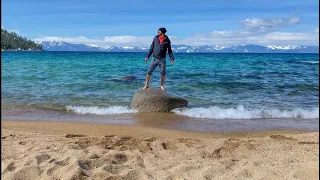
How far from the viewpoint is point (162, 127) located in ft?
27.1

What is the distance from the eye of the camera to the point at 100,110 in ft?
33.9

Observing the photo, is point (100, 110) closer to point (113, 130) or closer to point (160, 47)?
point (160, 47)

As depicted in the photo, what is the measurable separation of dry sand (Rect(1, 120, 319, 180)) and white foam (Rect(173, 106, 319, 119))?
200 cm

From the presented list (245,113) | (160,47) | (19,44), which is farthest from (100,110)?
(19,44)

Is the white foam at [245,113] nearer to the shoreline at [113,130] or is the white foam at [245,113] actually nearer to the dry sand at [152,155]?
the shoreline at [113,130]

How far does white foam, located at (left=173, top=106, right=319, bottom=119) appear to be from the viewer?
9.68 m

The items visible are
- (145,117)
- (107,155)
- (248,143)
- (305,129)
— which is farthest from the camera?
(145,117)

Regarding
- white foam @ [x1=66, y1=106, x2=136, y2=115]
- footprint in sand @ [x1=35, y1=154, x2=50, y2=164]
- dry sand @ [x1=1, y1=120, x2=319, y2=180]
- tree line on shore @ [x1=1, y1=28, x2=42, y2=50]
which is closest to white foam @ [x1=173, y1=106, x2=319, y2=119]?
white foam @ [x1=66, y1=106, x2=136, y2=115]

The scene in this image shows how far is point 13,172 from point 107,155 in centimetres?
125

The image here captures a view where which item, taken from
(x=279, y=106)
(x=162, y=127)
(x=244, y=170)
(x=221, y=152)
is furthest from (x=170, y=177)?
(x=279, y=106)

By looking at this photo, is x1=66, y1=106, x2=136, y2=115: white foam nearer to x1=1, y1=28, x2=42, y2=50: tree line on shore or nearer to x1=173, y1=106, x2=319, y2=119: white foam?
x1=173, y1=106, x2=319, y2=119: white foam

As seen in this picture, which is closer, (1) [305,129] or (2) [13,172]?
(2) [13,172]

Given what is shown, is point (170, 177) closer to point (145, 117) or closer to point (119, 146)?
point (119, 146)

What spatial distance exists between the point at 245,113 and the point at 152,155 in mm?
5060
